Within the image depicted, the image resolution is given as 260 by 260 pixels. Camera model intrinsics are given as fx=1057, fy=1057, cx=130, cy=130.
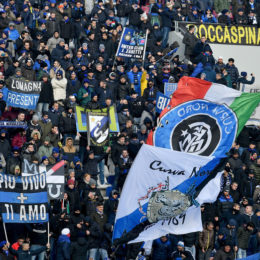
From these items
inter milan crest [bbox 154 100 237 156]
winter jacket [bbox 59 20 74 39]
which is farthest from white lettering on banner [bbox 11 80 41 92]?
inter milan crest [bbox 154 100 237 156]

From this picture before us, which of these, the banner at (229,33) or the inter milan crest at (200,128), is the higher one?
the banner at (229,33)

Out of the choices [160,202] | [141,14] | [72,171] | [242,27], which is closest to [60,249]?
[72,171]

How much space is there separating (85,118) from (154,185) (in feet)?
23.8

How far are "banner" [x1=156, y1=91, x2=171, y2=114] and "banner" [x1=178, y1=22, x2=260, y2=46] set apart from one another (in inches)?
278

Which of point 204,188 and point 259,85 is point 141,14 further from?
point 204,188

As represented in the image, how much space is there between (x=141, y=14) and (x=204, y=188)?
1414 centimetres

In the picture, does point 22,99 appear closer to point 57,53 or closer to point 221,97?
point 57,53

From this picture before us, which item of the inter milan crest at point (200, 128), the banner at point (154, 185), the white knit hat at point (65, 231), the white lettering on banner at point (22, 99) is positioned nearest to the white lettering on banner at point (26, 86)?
the white lettering on banner at point (22, 99)

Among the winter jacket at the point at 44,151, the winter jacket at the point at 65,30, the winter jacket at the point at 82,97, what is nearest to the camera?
the winter jacket at the point at 44,151

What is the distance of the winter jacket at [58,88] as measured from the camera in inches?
1091

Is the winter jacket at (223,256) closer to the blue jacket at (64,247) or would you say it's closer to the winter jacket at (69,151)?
the blue jacket at (64,247)

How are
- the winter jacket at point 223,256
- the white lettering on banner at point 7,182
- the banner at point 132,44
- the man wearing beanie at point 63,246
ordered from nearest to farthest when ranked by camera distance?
1. the white lettering on banner at point 7,182
2. the man wearing beanie at point 63,246
3. the winter jacket at point 223,256
4. the banner at point 132,44

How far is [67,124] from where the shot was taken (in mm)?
26562

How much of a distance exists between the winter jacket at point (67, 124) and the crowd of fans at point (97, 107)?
0.03 m
